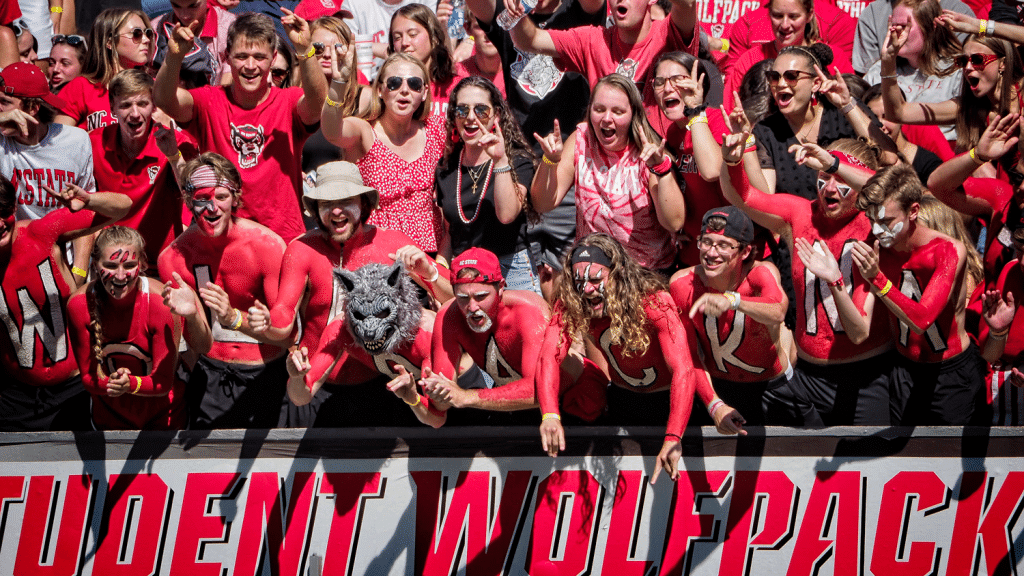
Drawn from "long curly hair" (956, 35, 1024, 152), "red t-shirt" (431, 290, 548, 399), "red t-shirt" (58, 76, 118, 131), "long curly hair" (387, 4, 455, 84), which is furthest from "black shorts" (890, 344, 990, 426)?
"red t-shirt" (58, 76, 118, 131)

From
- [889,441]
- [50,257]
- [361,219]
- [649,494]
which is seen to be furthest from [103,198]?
[889,441]

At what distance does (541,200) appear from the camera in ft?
17.3

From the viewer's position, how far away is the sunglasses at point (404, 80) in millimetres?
5438

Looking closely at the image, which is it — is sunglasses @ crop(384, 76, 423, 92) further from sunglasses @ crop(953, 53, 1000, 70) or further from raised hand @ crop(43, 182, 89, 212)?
sunglasses @ crop(953, 53, 1000, 70)

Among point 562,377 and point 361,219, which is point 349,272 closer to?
point 361,219

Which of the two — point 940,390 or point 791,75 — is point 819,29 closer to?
point 791,75

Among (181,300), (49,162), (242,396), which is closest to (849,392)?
(242,396)

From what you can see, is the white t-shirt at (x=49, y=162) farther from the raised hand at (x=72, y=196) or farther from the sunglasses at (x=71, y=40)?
the sunglasses at (x=71, y=40)

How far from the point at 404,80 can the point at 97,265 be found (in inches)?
69.3

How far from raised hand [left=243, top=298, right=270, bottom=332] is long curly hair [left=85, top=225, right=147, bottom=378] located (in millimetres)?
704

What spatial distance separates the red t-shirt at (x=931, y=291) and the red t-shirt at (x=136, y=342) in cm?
339

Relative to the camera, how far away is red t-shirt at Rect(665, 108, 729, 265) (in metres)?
5.24

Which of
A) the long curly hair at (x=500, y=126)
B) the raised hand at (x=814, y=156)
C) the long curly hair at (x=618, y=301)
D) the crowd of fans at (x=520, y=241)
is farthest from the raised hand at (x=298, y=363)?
the raised hand at (x=814, y=156)

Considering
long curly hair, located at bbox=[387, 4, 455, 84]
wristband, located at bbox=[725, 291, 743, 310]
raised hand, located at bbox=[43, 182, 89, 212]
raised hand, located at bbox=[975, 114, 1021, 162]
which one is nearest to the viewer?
wristband, located at bbox=[725, 291, 743, 310]
